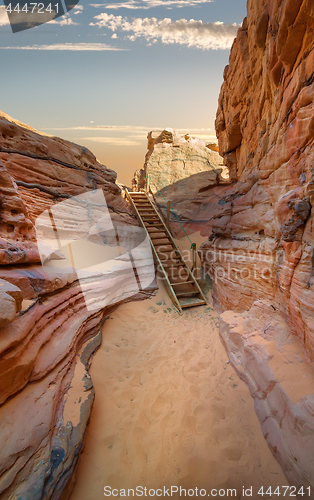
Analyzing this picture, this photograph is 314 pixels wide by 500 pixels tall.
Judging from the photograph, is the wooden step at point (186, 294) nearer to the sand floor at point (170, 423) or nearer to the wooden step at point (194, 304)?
the wooden step at point (194, 304)

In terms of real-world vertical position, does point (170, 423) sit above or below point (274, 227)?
below

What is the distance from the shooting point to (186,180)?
12.0 meters

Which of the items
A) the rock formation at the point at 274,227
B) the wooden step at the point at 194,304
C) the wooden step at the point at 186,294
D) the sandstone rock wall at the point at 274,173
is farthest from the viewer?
the wooden step at the point at 186,294

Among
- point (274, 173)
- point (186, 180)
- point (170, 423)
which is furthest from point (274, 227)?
point (186, 180)

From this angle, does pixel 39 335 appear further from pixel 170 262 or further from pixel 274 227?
pixel 170 262

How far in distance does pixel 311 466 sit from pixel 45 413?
8.47 feet

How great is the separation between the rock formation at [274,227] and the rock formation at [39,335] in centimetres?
231

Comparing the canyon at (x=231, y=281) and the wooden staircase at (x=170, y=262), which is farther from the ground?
the canyon at (x=231, y=281)

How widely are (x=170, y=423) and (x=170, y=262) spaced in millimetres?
4863

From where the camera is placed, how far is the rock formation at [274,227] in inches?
101

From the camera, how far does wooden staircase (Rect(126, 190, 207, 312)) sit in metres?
6.27

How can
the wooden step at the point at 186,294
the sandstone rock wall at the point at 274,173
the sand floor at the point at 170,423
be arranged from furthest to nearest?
1. the wooden step at the point at 186,294
2. the sandstone rock wall at the point at 274,173
3. the sand floor at the point at 170,423

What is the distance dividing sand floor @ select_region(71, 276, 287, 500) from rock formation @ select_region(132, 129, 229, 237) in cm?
749

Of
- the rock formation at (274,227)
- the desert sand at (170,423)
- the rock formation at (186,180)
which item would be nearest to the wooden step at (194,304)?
the rock formation at (274,227)
